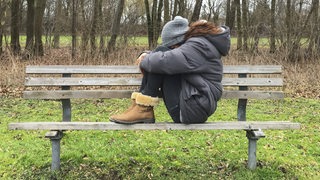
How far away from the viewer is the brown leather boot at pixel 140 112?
3.82m

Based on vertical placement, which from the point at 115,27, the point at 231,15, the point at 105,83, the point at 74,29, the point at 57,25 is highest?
the point at 231,15

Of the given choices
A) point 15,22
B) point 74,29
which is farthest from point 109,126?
point 15,22

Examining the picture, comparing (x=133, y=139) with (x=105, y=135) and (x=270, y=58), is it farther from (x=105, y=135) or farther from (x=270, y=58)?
(x=270, y=58)

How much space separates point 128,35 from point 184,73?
11.9 m

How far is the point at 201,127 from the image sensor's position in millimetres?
3799

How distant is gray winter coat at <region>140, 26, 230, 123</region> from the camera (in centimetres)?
364

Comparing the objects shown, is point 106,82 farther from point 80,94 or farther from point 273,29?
point 273,29

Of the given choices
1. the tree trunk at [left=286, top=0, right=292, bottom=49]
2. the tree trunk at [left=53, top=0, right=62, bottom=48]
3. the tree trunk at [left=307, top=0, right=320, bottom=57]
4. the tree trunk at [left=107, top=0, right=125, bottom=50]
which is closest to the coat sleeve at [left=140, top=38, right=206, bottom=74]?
the tree trunk at [left=107, top=0, right=125, bottom=50]

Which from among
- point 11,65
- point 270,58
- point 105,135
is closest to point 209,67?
point 105,135

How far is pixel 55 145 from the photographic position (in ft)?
13.3

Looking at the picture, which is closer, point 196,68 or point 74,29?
point 196,68

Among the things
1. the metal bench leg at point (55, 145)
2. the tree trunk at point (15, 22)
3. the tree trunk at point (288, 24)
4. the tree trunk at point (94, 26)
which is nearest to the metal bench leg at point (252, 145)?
the metal bench leg at point (55, 145)

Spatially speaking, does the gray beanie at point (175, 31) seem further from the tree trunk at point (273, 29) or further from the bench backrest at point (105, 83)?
the tree trunk at point (273, 29)

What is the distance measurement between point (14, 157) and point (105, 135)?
1.31 meters
